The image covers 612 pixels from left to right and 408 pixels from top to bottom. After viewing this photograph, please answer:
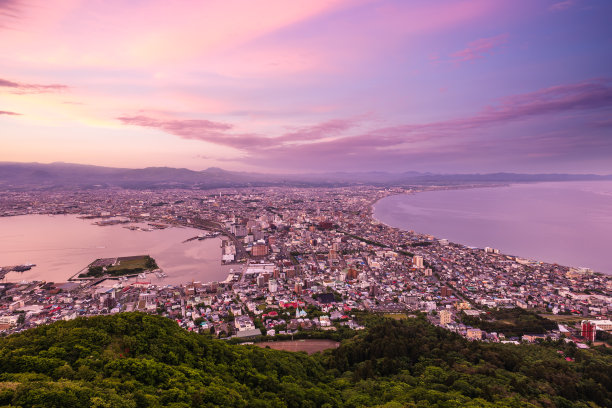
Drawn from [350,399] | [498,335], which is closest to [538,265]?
[498,335]

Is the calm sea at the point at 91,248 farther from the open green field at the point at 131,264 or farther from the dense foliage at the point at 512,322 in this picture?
the dense foliage at the point at 512,322

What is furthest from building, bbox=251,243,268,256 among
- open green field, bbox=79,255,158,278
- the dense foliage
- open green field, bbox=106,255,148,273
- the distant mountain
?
the distant mountain

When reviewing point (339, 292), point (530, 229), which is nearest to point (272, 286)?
point (339, 292)

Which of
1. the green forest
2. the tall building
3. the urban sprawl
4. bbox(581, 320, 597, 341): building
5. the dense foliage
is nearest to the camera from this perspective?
the green forest

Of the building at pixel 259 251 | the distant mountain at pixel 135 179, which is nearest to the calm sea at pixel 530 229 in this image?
the building at pixel 259 251

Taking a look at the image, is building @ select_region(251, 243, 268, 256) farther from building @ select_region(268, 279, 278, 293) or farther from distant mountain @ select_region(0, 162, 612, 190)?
distant mountain @ select_region(0, 162, 612, 190)

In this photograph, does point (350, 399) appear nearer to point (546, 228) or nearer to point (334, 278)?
point (334, 278)
